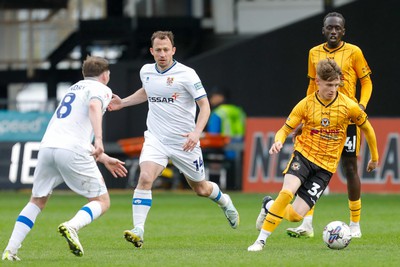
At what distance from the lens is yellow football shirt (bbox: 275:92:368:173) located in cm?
1170

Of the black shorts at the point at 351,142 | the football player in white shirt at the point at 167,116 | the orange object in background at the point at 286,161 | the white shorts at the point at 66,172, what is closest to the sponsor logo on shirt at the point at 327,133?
the black shorts at the point at 351,142

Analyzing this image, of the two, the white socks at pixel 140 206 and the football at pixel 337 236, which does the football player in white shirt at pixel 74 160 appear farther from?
the football at pixel 337 236

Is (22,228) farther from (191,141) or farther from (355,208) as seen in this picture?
(355,208)

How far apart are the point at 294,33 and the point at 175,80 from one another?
13754mm

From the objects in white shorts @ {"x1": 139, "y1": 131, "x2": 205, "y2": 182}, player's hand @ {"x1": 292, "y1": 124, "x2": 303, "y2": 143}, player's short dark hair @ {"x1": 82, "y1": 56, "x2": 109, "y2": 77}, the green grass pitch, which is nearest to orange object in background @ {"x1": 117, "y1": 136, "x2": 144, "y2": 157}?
the green grass pitch

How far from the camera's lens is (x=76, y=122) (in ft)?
35.5

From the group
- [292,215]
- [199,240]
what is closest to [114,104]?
[199,240]

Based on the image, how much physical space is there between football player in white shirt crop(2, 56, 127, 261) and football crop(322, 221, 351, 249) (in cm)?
212

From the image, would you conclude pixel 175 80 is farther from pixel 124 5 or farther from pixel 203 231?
pixel 124 5

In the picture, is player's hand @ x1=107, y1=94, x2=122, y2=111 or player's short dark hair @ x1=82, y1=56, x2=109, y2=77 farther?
player's hand @ x1=107, y1=94, x2=122, y2=111

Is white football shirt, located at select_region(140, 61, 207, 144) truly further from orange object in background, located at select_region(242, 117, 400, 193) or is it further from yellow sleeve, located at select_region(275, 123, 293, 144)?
orange object in background, located at select_region(242, 117, 400, 193)

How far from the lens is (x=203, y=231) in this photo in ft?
46.6

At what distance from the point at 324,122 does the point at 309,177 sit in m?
0.54

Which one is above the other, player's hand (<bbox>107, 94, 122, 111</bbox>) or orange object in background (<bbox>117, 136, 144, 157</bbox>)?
player's hand (<bbox>107, 94, 122, 111</bbox>)
